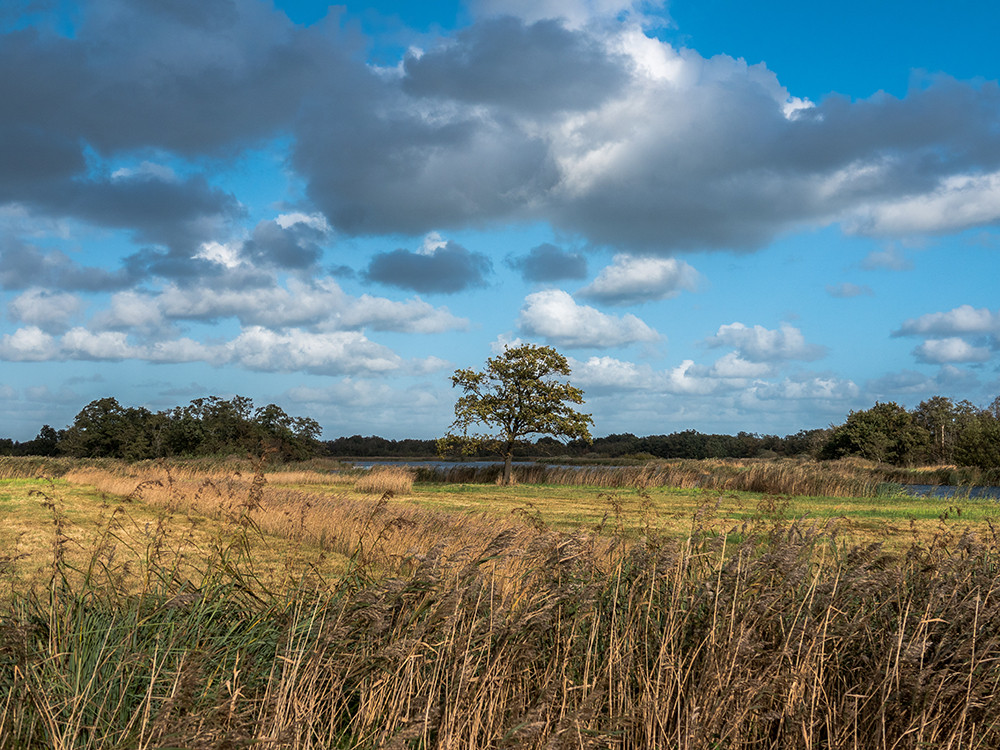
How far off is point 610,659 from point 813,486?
1291 inches

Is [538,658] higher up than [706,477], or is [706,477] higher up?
[538,658]

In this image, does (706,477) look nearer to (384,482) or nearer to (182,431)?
(384,482)

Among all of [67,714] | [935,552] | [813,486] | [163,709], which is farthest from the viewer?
[813,486]

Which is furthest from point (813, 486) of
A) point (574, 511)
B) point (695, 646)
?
point (695, 646)

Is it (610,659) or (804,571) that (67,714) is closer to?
(610,659)

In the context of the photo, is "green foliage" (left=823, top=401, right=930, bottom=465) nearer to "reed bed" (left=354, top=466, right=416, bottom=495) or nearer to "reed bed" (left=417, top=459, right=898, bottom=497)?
"reed bed" (left=417, top=459, right=898, bottom=497)

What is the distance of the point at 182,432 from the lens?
2441 inches

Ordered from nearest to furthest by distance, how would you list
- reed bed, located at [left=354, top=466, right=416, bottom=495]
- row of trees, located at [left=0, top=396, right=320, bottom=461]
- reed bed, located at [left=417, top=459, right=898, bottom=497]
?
reed bed, located at [left=354, top=466, right=416, bottom=495] → reed bed, located at [left=417, top=459, right=898, bottom=497] → row of trees, located at [left=0, top=396, right=320, bottom=461]

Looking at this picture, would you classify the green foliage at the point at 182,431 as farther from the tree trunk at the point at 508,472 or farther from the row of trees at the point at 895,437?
the row of trees at the point at 895,437

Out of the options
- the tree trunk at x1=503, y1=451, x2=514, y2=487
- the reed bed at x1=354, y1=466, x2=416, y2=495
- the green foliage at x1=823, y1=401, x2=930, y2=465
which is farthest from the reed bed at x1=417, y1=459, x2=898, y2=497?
the green foliage at x1=823, y1=401, x2=930, y2=465

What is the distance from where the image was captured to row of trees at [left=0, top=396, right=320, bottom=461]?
2440 inches

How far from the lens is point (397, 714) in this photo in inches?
147

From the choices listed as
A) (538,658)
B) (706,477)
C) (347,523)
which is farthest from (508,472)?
(538,658)

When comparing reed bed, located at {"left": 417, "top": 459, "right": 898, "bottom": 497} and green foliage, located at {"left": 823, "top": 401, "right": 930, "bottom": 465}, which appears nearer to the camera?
reed bed, located at {"left": 417, "top": 459, "right": 898, "bottom": 497}
